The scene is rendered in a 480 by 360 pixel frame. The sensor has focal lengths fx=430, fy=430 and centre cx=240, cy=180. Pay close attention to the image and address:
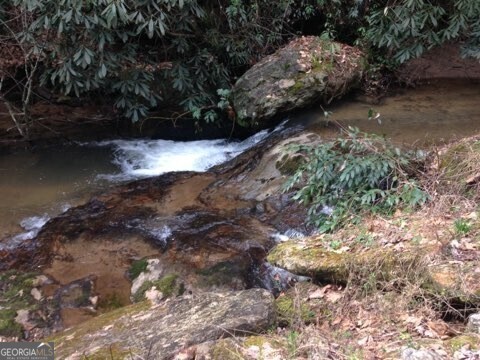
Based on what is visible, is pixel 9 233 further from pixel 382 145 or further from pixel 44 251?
pixel 382 145

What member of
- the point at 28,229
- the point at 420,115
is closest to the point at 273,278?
the point at 28,229

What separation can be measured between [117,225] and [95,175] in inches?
67.6

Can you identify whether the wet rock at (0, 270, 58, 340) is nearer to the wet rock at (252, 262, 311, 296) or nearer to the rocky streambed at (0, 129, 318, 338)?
the rocky streambed at (0, 129, 318, 338)

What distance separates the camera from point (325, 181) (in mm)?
4375

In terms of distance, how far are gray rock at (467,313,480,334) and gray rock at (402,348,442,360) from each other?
0.39m

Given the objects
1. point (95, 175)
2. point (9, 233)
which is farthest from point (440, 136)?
point (9, 233)

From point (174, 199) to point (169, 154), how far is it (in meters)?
1.80

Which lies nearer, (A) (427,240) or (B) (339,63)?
(A) (427,240)

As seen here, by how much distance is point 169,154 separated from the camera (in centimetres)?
748

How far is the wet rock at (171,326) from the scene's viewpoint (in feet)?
9.39

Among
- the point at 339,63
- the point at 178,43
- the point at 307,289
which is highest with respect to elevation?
the point at 178,43

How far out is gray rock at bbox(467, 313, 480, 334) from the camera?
8.57 feet

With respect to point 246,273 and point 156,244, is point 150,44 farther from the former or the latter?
point 246,273

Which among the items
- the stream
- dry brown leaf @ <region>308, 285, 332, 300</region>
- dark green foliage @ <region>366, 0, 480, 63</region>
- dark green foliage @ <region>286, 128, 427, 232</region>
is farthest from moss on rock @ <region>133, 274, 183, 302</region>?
Answer: dark green foliage @ <region>366, 0, 480, 63</region>
